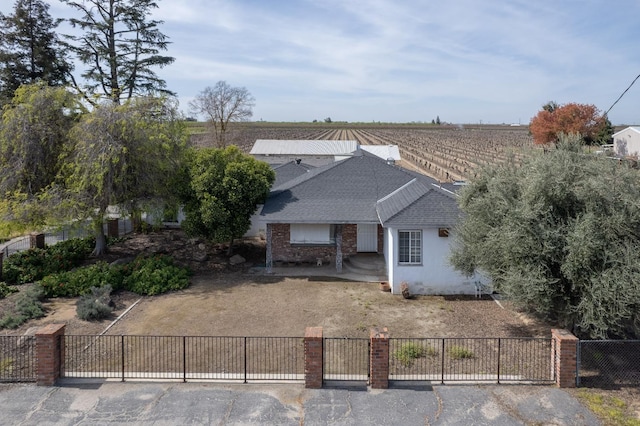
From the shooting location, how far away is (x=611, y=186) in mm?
11461

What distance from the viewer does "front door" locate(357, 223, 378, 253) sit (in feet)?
72.9

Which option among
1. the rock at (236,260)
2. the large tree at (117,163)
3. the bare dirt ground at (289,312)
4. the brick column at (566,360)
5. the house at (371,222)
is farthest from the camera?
the rock at (236,260)

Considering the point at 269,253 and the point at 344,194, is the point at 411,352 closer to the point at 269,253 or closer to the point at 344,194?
the point at 269,253

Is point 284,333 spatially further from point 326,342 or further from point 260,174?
point 260,174

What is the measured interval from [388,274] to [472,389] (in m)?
8.76

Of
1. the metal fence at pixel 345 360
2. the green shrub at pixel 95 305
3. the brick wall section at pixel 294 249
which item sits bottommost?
the metal fence at pixel 345 360

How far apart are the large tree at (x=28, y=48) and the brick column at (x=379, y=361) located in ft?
95.8

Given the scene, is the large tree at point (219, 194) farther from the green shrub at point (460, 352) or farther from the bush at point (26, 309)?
the green shrub at point (460, 352)

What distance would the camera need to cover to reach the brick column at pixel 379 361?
1060 centimetres

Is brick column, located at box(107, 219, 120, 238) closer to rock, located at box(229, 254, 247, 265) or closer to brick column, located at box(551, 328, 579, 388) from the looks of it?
rock, located at box(229, 254, 247, 265)

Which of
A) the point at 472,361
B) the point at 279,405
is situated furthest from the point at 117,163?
the point at 472,361

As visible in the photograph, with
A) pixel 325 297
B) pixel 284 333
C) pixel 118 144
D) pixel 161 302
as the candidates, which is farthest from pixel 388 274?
pixel 118 144

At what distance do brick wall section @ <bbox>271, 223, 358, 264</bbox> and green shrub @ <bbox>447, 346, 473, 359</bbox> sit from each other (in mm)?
9465

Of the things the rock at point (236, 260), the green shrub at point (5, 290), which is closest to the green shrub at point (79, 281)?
the green shrub at point (5, 290)
